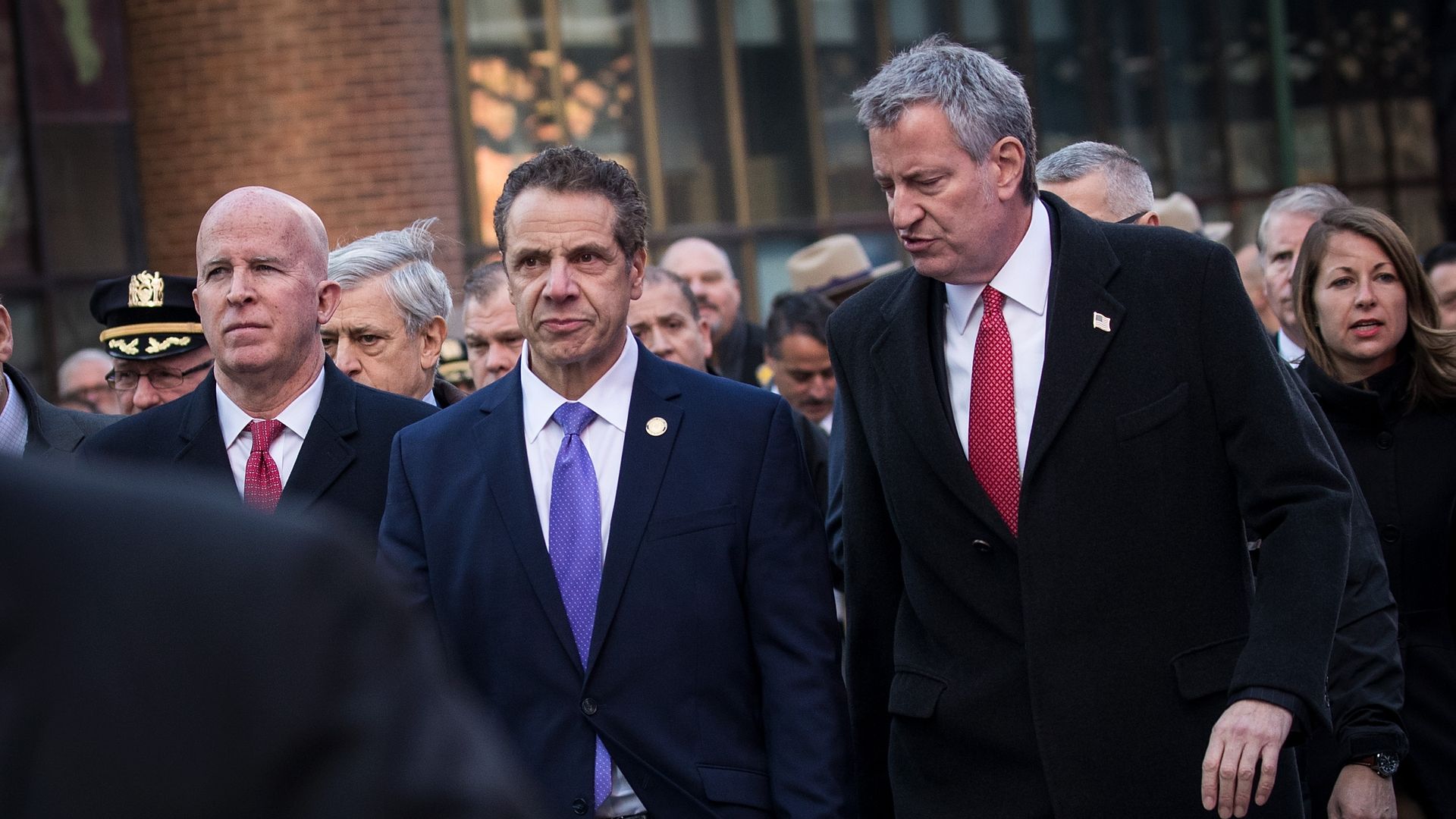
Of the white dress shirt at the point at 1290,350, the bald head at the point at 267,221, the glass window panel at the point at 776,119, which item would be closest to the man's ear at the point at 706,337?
the white dress shirt at the point at 1290,350

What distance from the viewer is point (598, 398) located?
12.0 feet

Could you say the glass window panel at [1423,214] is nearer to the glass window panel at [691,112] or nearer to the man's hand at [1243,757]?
the glass window panel at [691,112]

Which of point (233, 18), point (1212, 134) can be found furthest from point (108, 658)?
point (1212, 134)

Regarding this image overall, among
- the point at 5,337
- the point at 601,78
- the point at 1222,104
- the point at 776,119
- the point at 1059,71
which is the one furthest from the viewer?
the point at 1222,104

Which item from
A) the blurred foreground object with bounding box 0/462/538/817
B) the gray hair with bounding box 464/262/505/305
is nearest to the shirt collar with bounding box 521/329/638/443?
the gray hair with bounding box 464/262/505/305

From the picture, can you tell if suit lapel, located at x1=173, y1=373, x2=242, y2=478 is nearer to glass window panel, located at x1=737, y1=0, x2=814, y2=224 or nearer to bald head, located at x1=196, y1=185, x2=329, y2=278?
bald head, located at x1=196, y1=185, x2=329, y2=278

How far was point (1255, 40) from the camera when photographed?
600 inches

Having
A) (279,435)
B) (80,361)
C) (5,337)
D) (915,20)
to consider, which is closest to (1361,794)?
(279,435)

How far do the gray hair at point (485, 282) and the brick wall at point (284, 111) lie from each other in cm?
462

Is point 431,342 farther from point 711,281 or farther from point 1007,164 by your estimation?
point 711,281

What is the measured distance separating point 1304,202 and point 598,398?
342cm

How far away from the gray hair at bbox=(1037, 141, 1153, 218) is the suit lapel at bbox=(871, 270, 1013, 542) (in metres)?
1.27

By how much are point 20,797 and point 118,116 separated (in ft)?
36.2

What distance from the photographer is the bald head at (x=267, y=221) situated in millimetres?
4172
